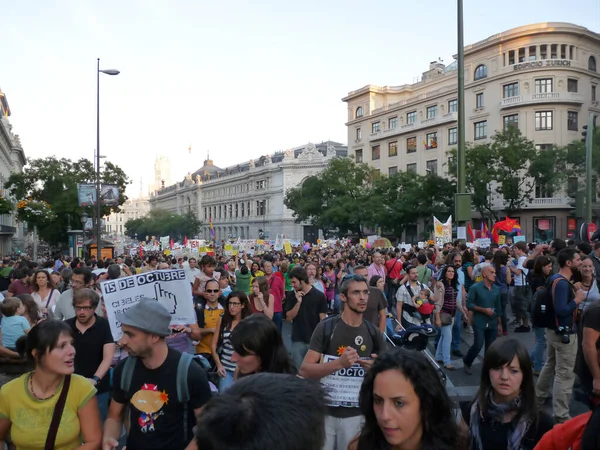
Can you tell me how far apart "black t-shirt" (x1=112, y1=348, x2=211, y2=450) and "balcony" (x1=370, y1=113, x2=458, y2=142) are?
51284 mm

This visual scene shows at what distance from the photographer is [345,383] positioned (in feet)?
13.0

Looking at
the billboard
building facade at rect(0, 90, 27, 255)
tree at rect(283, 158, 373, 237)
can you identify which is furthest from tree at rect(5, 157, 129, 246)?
tree at rect(283, 158, 373, 237)

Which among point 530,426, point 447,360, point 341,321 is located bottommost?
point 447,360

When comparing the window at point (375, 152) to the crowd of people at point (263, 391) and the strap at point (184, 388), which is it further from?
the strap at point (184, 388)

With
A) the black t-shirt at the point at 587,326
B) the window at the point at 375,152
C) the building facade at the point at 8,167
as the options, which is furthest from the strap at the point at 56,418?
the window at the point at 375,152

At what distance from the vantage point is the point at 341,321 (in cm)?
414

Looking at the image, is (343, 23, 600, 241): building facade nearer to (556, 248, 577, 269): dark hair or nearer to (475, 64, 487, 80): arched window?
(475, 64, 487, 80): arched window

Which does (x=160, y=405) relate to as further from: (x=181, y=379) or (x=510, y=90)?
(x=510, y=90)

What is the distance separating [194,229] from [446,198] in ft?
238

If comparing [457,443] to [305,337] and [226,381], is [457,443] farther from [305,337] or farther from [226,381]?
[305,337]

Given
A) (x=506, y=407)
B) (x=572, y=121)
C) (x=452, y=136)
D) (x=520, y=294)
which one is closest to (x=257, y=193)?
(x=452, y=136)

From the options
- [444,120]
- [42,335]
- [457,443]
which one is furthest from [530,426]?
[444,120]

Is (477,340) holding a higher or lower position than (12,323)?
lower

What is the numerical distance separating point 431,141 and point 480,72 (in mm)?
7908
